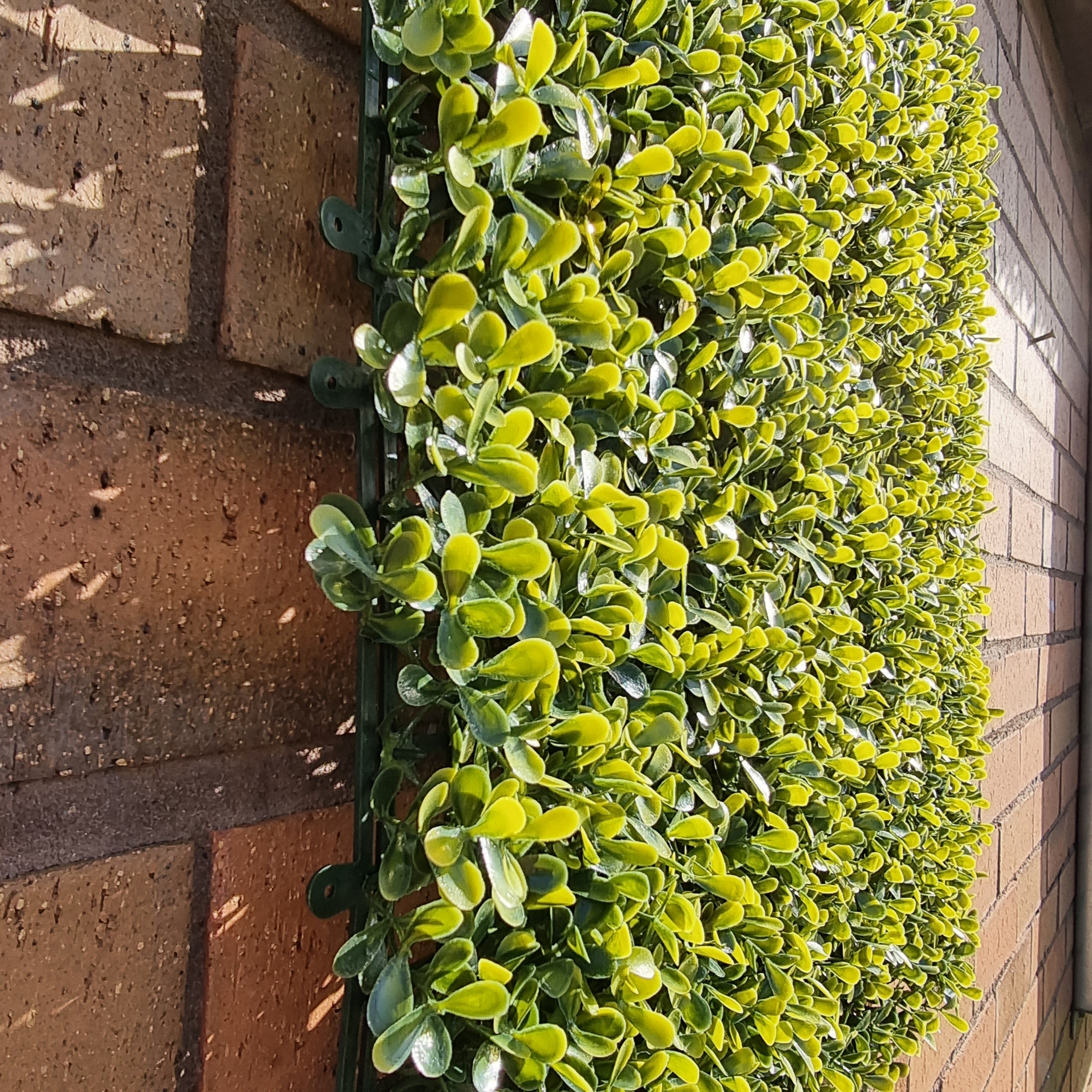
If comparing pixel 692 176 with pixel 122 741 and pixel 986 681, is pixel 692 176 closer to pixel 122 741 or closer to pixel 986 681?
pixel 122 741

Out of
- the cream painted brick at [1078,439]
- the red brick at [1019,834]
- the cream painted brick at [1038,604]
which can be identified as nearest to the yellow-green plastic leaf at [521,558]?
the red brick at [1019,834]

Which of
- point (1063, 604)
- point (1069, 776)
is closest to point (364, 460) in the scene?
point (1063, 604)

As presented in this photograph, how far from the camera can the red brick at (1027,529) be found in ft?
5.83

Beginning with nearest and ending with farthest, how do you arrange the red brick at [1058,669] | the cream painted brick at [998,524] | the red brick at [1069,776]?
1. the cream painted brick at [998,524]
2. the red brick at [1058,669]
3. the red brick at [1069,776]

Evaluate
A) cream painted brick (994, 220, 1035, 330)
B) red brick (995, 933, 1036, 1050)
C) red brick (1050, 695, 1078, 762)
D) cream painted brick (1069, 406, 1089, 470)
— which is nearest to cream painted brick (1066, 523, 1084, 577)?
cream painted brick (1069, 406, 1089, 470)

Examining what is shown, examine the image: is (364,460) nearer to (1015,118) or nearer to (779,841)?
(779,841)

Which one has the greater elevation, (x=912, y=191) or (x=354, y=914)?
(x=912, y=191)

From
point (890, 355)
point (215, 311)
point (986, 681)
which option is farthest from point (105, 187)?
point (986, 681)

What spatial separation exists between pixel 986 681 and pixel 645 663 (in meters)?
0.86

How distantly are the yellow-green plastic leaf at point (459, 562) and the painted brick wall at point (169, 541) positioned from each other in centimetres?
12

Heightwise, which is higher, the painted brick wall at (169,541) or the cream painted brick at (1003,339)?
the cream painted brick at (1003,339)

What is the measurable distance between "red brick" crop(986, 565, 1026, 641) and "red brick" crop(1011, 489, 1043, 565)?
5 centimetres

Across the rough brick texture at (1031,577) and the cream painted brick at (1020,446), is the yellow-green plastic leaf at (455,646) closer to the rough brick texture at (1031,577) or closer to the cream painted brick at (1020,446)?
the rough brick texture at (1031,577)

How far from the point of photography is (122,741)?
38 centimetres
